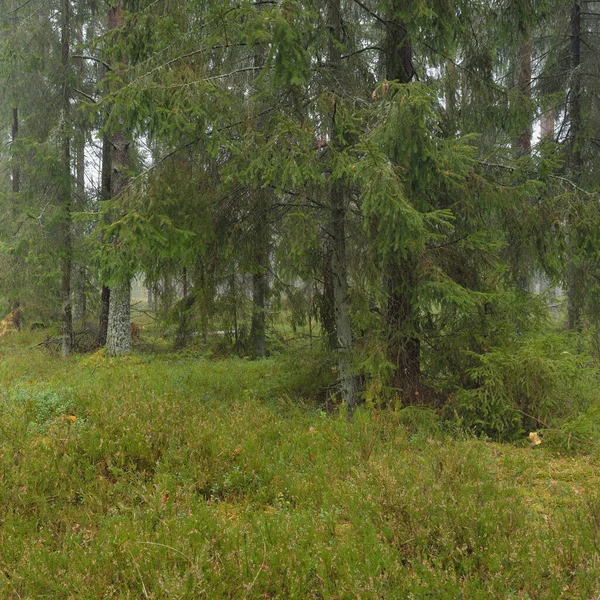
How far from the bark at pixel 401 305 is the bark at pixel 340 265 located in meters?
0.61

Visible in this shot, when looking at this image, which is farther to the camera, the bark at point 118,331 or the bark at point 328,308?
the bark at point 118,331

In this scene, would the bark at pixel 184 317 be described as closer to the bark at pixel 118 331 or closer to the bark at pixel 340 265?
the bark at pixel 118 331

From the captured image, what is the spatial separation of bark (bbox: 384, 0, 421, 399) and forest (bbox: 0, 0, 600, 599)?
0.05 metres

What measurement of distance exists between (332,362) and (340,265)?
2.01 metres

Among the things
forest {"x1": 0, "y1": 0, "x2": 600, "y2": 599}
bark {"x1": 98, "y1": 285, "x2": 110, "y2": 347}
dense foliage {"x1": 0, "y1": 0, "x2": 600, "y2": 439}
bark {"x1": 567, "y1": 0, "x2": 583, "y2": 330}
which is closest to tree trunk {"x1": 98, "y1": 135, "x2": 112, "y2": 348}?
bark {"x1": 98, "y1": 285, "x2": 110, "y2": 347}

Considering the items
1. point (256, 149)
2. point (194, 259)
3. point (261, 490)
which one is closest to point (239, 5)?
point (256, 149)

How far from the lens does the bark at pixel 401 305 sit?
22.4 feet

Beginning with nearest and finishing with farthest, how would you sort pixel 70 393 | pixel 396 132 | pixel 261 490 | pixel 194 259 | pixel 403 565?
1. pixel 403 565
2. pixel 261 490
3. pixel 396 132
4. pixel 70 393
5. pixel 194 259

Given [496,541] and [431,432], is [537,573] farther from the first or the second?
[431,432]

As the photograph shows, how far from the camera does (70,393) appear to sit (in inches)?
270

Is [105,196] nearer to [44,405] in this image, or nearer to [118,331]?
[118,331]

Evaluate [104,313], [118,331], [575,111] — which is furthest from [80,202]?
[575,111]

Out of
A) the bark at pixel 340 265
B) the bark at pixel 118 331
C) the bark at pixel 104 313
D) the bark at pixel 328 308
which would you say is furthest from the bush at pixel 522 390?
the bark at pixel 104 313

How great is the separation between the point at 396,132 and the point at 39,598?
520 centimetres
